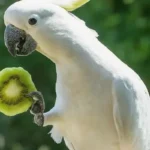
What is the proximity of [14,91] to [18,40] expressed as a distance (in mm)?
129

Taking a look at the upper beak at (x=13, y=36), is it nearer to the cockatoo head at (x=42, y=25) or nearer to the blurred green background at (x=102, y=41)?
the cockatoo head at (x=42, y=25)

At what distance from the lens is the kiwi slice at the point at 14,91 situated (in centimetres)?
145

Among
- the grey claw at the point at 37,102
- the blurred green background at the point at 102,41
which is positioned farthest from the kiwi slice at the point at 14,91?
the blurred green background at the point at 102,41

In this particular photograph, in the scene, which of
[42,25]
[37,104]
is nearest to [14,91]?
[37,104]

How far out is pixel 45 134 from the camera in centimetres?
283

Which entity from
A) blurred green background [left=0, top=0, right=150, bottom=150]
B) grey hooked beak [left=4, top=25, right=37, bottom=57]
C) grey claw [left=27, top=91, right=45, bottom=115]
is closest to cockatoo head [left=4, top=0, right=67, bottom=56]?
grey hooked beak [left=4, top=25, right=37, bottom=57]

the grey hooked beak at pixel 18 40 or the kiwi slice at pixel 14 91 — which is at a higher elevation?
the grey hooked beak at pixel 18 40

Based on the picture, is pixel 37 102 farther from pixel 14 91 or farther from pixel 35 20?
pixel 35 20

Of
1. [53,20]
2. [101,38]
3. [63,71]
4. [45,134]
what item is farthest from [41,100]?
[45,134]

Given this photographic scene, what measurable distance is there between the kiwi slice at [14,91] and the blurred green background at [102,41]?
43.8 inches

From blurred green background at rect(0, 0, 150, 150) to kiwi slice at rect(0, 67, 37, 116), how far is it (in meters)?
1.11

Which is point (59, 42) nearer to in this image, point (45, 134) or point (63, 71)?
point (63, 71)

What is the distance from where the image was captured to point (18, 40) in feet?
4.73

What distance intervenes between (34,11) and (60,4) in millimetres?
86
